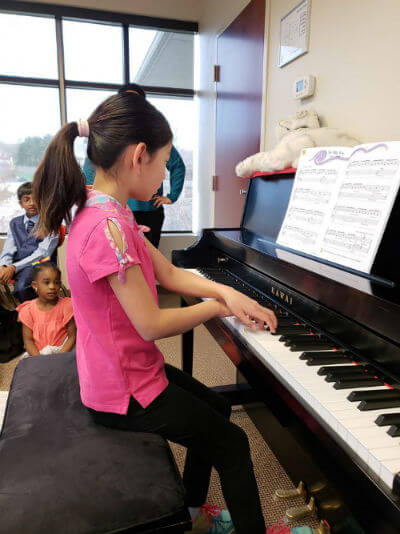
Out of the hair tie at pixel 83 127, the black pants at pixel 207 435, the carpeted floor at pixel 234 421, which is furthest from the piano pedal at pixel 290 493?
the hair tie at pixel 83 127

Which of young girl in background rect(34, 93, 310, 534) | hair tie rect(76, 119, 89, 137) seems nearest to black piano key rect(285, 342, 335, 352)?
young girl in background rect(34, 93, 310, 534)

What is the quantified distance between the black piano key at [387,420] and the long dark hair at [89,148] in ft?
2.59

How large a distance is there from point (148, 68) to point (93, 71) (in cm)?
57

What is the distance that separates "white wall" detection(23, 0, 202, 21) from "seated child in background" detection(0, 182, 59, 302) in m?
2.04

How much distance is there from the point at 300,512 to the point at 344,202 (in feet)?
3.57

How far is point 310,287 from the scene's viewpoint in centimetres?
108

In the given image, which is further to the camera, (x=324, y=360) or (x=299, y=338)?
(x=299, y=338)

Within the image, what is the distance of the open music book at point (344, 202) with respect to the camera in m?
1.06

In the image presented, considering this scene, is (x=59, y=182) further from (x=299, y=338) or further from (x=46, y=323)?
(x=46, y=323)

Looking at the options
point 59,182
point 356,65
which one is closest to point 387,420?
point 59,182

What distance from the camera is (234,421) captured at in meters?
2.02

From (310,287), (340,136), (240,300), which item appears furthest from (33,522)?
(340,136)

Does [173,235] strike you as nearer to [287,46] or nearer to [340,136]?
[287,46]

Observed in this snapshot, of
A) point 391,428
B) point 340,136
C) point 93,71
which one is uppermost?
point 93,71
